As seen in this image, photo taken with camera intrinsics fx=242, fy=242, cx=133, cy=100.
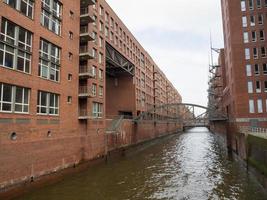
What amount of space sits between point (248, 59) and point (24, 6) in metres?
32.7

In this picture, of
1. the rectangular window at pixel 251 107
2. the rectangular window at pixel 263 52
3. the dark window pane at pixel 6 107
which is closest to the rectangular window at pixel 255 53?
the rectangular window at pixel 263 52

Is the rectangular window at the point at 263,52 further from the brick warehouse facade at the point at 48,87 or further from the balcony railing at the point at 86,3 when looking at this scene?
the balcony railing at the point at 86,3

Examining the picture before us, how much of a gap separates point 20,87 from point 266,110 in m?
33.8

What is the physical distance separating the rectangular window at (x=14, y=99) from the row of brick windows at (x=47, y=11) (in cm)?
546

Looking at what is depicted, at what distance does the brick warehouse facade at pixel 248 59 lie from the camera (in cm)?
3641

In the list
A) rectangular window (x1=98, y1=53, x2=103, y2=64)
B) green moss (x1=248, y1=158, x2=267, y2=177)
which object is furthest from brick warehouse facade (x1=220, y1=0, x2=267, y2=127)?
rectangular window (x1=98, y1=53, x2=103, y2=64)

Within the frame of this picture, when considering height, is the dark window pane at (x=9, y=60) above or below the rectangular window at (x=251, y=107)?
above

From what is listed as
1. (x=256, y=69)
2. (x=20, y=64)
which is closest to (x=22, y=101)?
(x=20, y=64)

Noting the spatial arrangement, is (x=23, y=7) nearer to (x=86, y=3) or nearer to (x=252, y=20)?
(x=86, y=3)

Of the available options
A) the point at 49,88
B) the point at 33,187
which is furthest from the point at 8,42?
the point at 33,187

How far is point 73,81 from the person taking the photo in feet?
76.2

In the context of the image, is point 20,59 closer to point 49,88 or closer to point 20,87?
point 20,87

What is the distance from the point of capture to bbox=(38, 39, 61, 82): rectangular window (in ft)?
62.0

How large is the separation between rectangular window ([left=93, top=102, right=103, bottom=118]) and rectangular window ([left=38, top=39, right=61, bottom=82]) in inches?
310
